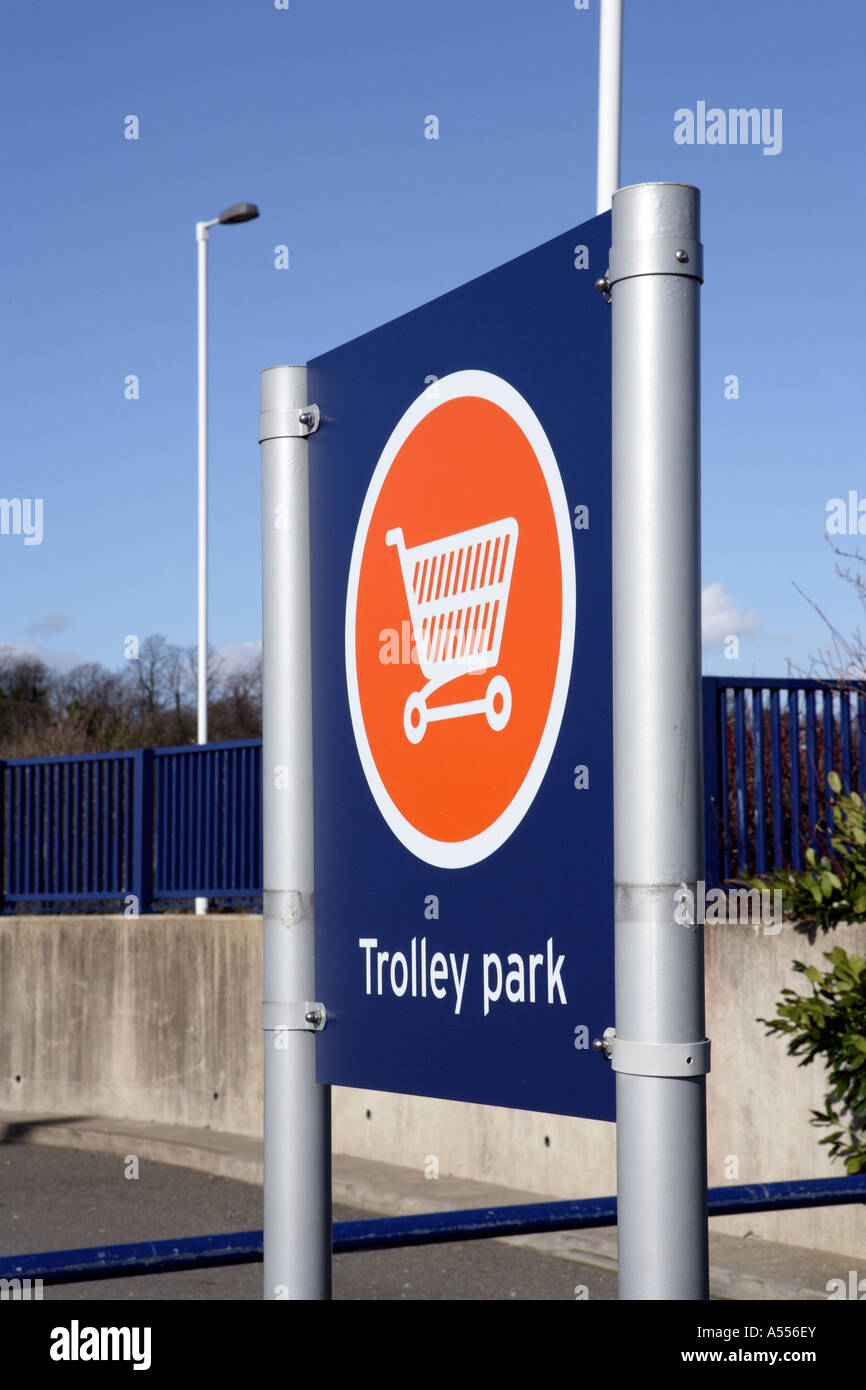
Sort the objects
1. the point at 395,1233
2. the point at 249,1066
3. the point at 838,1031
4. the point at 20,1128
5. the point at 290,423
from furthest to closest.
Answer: the point at 20,1128
the point at 249,1066
the point at 838,1031
the point at 290,423
the point at 395,1233

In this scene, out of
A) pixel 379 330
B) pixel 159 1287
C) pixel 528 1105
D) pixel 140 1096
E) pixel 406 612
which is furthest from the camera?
pixel 140 1096

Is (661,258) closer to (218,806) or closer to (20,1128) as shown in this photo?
(218,806)

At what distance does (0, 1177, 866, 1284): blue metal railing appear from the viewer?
87.5 inches

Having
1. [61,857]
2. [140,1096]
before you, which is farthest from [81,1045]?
[61,857]

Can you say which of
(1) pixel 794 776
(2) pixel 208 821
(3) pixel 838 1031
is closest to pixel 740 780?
(1) pixel 794 776

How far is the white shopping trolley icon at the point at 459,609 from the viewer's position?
2254 millimetres

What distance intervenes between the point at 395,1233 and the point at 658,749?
0.95m

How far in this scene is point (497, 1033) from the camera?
224 centimetres

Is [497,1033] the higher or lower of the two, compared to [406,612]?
lower

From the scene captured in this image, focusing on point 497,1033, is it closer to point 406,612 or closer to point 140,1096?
point 406,612

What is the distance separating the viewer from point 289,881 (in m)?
2.68

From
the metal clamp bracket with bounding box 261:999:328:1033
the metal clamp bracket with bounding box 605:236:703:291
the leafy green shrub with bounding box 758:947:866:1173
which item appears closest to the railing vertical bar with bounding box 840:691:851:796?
the leafy green shrub with bounding box 758:947:866:1173

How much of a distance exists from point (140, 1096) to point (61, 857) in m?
2.78
